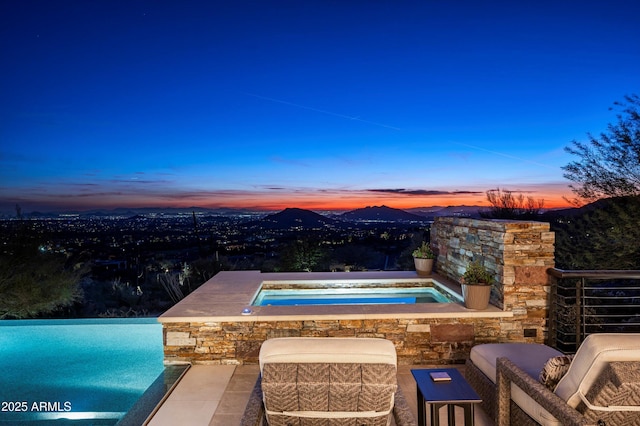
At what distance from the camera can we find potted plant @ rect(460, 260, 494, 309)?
506 cm

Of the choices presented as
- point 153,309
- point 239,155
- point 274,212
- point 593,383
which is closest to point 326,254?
point 274,212

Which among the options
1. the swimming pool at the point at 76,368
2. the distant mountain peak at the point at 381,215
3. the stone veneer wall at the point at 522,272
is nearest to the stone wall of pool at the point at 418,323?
the stone veneer wall at the point at 522,272

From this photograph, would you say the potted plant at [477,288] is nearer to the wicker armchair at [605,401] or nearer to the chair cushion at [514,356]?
the chair cushion at [514,356]

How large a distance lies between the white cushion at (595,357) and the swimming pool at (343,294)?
13.9 ft

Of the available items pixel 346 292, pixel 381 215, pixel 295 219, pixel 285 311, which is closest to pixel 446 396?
pixel 285 311

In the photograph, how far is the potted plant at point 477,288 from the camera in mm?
5059

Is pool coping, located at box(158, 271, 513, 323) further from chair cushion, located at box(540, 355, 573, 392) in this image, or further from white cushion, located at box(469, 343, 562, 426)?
chair cushion, located at box(540, 355, 573, 392)

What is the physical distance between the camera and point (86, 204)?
45.1 feet

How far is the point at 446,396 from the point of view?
246 centimetres

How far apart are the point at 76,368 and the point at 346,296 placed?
13.4ft

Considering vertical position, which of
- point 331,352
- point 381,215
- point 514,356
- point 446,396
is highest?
point 381,215

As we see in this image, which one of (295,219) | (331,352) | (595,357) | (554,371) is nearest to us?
(331,352)

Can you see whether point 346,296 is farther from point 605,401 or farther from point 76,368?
point 605,401

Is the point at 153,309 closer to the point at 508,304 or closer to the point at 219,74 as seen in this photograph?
the point at 219,74
